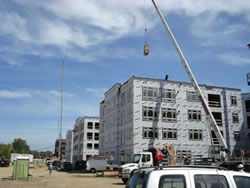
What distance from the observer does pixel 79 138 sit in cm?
8225

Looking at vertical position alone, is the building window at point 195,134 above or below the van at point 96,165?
above

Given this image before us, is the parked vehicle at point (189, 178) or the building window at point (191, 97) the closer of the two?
the parked vehicle at point (189, 178)

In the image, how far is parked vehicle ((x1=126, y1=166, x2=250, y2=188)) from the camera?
481 centimetres

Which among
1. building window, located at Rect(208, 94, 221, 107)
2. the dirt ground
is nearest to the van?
the dirt ground

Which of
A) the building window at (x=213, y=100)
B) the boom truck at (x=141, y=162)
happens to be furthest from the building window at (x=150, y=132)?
the boom truck at (x=141, y=162)

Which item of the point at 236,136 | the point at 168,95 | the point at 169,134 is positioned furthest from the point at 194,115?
the point at 236,136

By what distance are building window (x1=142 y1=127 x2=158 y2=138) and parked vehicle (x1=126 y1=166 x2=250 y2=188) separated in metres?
34.3

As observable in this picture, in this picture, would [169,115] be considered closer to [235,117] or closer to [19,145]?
[235,117]

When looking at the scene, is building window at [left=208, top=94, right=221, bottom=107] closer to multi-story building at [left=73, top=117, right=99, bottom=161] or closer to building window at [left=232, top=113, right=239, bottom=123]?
building window at [left=232, top=113, right=239, bottom=123]

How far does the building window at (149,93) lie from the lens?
134 ft

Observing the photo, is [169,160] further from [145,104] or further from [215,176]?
[215,176]

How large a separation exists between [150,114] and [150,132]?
2.73 metres

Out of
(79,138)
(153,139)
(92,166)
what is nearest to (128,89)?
(153,139)

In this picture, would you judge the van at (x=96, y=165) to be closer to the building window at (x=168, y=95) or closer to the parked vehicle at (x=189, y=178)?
the building window at (x=168, y=95)
